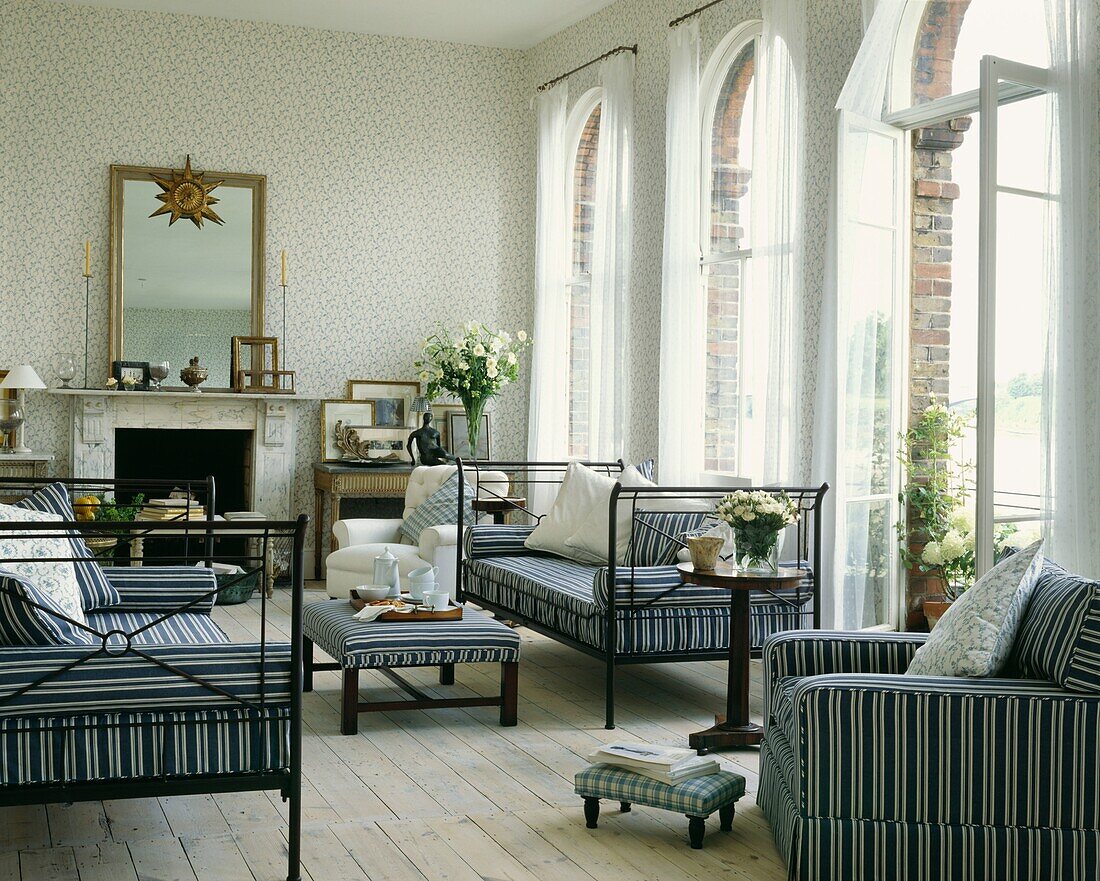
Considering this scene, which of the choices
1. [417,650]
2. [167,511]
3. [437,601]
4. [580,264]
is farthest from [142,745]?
[580,264]

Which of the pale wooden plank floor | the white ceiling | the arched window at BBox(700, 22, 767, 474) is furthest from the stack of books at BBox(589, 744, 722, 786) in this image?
the white ceiling

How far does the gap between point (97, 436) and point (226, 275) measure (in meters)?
1.43

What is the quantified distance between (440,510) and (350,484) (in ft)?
4.67

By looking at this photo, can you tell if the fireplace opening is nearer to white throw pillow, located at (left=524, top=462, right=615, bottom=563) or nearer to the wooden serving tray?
white throw pillow, located at (left=524, top=462, right=615, bottom=563)

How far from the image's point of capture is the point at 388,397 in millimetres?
9141

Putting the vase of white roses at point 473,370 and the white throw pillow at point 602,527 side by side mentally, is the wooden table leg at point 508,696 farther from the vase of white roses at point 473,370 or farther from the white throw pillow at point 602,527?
the vase of white roses at point 473,370

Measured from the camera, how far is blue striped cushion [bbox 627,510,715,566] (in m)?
5.44

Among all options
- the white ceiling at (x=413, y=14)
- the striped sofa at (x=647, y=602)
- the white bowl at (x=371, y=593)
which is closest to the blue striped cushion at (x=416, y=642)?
the white bowl at (x=371, y=593)

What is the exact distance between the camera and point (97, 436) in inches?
330

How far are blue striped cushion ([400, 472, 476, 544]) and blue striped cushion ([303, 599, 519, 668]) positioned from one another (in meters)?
2.30

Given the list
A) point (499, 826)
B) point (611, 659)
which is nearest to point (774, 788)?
point (499, 826)

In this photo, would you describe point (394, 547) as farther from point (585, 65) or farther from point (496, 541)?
point (585, 65)

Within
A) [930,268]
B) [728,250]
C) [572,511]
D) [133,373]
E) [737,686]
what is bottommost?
[737,686]

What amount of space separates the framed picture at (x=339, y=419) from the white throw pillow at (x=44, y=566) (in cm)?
461
